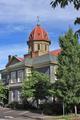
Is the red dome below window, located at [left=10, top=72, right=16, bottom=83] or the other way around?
the other way around

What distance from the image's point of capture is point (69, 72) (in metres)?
43.5

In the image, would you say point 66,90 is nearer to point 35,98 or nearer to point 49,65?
point 35,98

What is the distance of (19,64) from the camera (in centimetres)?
6275

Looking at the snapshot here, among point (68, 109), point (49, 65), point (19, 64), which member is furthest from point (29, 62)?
point (68, 109)

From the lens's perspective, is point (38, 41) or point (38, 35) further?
point (38, 35)

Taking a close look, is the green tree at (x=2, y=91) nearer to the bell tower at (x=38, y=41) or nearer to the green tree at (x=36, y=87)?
the green tree at (x=36, y=87)

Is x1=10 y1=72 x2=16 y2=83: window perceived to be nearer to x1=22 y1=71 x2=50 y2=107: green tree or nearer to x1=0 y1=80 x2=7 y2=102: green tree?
x1=0 y1=80 x2=7 y2=102: green tree

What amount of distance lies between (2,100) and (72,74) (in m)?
25.2

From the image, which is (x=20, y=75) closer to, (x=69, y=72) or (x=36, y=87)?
(x=36, y=87)

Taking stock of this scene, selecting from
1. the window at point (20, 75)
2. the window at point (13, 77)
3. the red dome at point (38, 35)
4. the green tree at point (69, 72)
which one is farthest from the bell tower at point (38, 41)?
the green tree at point (69, 72)

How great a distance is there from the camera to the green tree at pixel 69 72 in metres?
42.5

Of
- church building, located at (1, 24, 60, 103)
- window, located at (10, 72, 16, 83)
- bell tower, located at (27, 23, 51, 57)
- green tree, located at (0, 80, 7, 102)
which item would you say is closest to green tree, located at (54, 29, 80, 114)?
church building, located at (1, 24, 60, 103)

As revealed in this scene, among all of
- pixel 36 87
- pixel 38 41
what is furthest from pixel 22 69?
pixel 38 41

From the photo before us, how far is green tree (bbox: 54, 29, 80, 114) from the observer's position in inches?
1673
